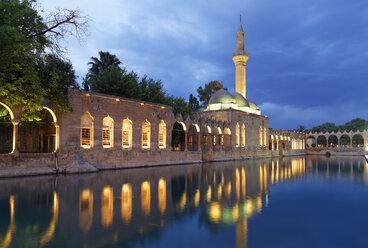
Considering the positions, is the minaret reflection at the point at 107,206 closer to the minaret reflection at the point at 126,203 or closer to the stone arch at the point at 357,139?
the minaret reflection at the point at 126,203

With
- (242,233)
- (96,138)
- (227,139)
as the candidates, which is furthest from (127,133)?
(227,139)

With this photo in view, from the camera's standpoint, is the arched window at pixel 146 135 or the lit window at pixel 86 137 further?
the arched window at pixel 146 135

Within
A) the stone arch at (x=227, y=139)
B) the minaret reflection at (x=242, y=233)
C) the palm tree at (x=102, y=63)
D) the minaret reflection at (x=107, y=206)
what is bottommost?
the minaret reflection at (x=242, y=233)

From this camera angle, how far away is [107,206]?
8141mm

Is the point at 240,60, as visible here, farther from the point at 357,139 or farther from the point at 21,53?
the point at 357,139

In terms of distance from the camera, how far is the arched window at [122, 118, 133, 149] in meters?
21.5

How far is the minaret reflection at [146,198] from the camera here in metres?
7.69

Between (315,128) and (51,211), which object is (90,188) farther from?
(315,128)

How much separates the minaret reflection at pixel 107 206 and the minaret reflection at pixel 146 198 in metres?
0.85

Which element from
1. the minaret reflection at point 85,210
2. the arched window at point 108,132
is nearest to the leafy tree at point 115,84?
the arched window at point 108,132

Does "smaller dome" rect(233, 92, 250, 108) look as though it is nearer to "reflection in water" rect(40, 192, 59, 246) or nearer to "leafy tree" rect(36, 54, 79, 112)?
"leafy tree" rect(36, 54, 79, 112)

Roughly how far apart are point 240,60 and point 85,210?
42459 mm

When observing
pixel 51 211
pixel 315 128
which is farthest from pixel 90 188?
pixel 315 128

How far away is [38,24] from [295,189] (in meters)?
15.2
